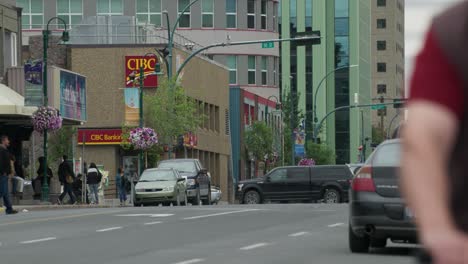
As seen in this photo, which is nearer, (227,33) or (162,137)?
(162,137)

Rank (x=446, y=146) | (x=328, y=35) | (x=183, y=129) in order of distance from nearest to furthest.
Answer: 1. (x=446, y=146)
2. (x=183, y=129)
3. (x=328, y=35)

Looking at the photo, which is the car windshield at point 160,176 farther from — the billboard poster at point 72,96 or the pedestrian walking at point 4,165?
the pedestrian walking at point 4,165

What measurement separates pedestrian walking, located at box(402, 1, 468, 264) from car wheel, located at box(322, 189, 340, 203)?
171ft

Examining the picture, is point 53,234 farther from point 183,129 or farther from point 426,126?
point 183,129

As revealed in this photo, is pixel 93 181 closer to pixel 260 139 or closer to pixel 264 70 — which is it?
pixel 260 139

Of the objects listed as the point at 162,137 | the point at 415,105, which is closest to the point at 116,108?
the point at 162,137

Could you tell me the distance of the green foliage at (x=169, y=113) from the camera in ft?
223

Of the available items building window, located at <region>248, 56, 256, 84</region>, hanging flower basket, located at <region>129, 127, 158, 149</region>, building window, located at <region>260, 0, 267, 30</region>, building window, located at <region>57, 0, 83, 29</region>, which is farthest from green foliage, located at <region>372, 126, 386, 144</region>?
hanging flower basket, located at <region>129, 127, 158, 149</region>

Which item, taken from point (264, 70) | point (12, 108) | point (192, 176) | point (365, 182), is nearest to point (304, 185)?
point (192, 176)

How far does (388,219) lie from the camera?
1647 cm

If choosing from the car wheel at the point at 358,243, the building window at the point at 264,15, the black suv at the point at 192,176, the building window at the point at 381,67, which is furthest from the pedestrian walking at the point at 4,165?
the building window at the point at 381,67

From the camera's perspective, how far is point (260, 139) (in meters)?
92.7

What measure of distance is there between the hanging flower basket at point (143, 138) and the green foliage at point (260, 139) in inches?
1171

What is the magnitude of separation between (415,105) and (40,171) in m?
51.3
